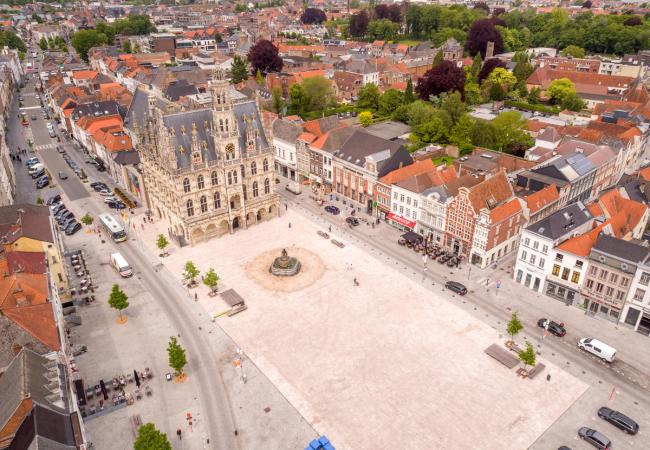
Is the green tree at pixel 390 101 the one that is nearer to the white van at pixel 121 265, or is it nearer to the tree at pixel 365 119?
the tree at pixel 365 119

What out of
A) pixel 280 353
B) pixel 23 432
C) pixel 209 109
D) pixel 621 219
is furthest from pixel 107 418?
pixel 621 219

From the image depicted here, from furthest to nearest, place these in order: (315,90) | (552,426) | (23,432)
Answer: (315,90) → (552,426) → (23,432)

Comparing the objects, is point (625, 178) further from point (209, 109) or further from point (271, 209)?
point (209, 109)

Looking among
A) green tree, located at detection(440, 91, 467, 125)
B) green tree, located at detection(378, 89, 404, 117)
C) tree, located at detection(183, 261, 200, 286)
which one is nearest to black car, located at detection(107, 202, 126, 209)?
tree, located at detection(183, 261, 200, 286)

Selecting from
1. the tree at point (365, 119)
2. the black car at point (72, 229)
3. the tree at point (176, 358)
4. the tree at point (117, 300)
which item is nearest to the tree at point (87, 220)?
the black car at point (72, 229)

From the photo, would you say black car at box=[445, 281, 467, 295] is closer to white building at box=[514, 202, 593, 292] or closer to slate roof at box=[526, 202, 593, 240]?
white building at box=[514, 202, 593, 292]

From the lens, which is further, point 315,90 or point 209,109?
point 315,90
